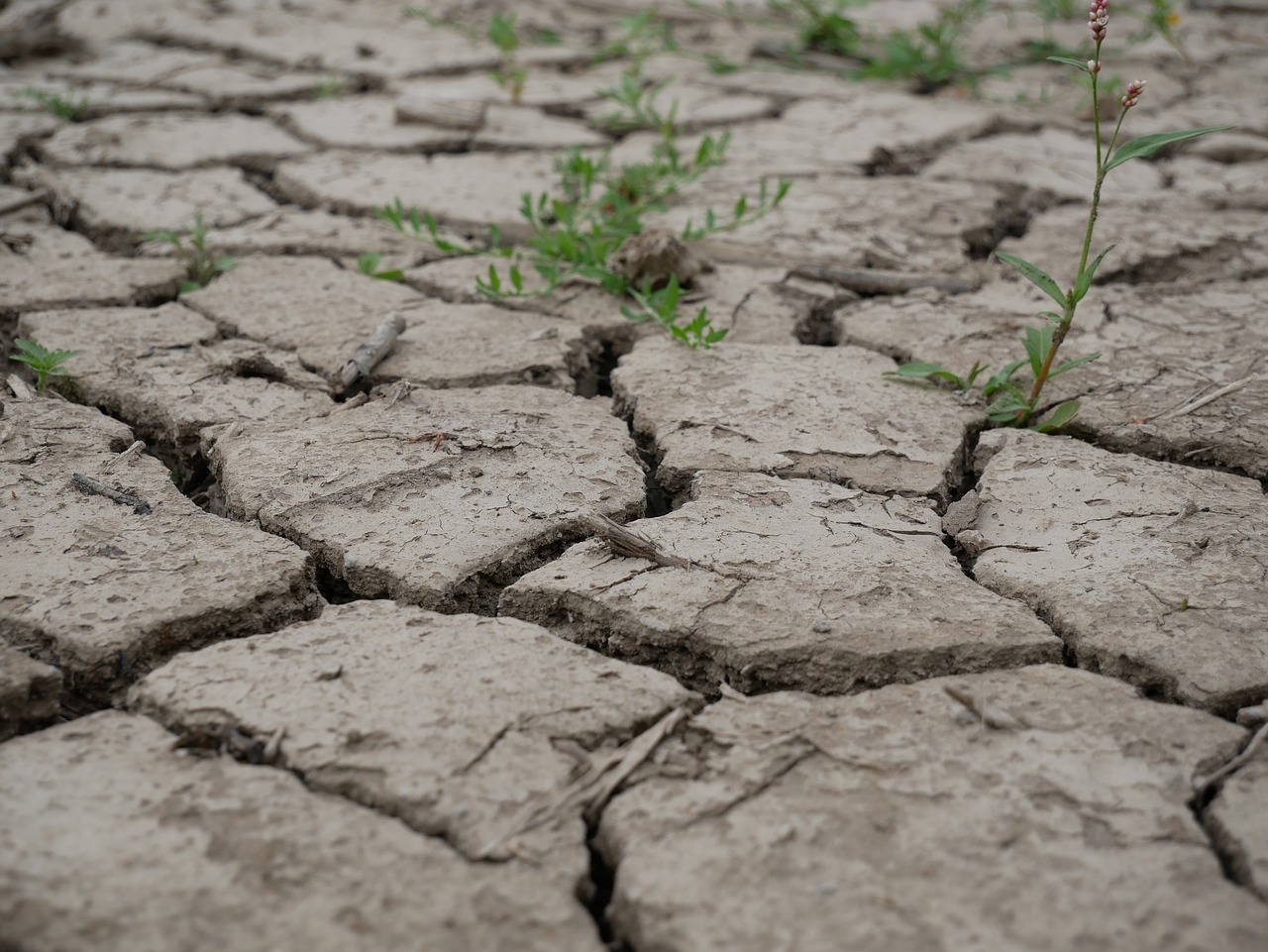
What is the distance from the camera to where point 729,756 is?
1.26 metres

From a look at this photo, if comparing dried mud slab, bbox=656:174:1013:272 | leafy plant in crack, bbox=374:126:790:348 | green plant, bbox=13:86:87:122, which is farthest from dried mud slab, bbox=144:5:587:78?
dried mud slab, bbox=656:174:1013:272

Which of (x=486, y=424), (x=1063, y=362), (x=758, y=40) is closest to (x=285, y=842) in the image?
(x=486, y=424)

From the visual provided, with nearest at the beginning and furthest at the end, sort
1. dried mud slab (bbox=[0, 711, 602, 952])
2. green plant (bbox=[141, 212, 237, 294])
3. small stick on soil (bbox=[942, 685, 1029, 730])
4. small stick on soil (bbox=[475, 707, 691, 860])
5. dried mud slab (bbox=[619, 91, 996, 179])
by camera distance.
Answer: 1. dried mud slab (bbox=[0, 711, 602, 952])
2. small stick on soil (bbox=[475, 707, 691, 860])
3. small stick on soil (bbox=[942, 685, 1029, 730])
4. green plant (bbox=[141, 212, 237, 294])
5. dried mud slab (bbox=[619, 91, 996, 179])

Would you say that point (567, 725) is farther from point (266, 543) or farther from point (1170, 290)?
point (1170, 290)

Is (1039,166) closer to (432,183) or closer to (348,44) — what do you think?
(432,183)

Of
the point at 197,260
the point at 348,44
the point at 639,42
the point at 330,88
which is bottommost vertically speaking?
the point at 197,260

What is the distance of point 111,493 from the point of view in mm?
1695

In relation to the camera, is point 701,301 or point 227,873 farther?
point 701,301

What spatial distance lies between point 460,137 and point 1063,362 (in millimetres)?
2145

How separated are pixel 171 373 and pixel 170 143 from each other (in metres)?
1.62

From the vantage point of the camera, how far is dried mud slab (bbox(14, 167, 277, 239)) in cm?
280

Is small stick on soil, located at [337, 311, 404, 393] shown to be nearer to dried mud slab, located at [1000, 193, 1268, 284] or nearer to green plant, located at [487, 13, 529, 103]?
dried mud slab, located at [1000, 193, 1268, 284]

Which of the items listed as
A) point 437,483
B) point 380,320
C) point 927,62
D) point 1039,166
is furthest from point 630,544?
point 927,62

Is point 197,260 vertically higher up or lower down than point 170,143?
lower down
